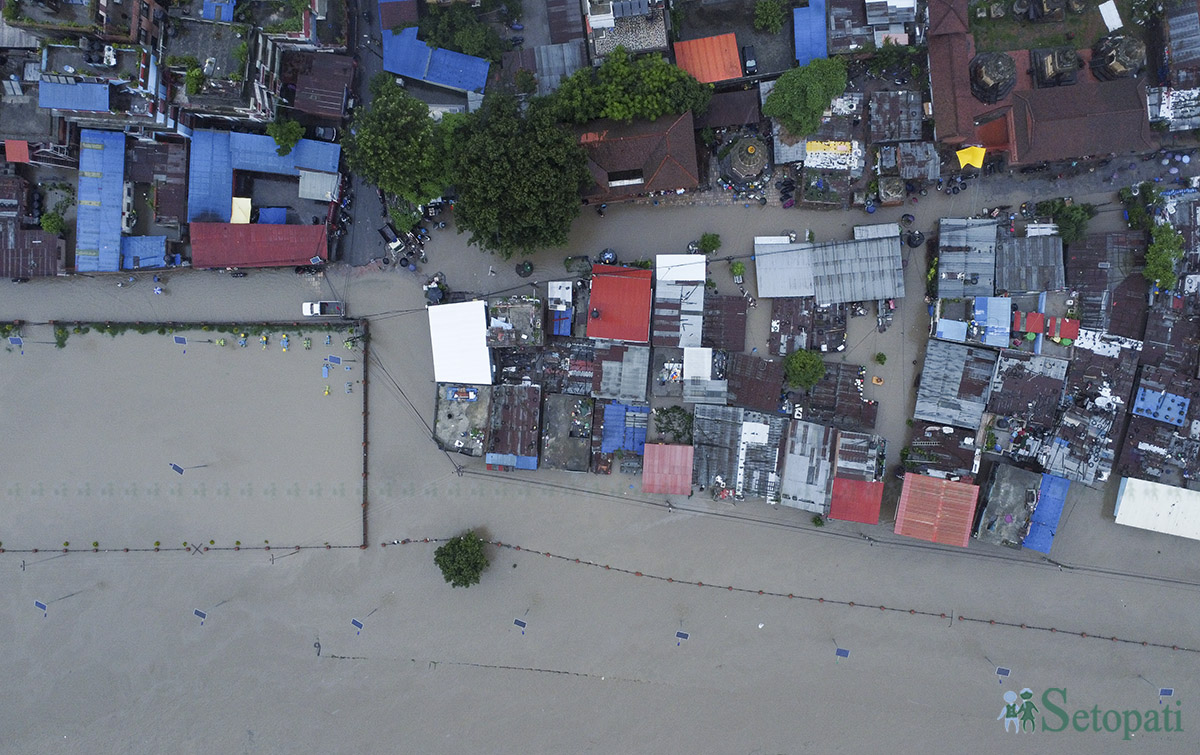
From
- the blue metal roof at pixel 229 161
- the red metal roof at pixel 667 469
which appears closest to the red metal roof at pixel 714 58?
the blue metal roof at pixel 229 161

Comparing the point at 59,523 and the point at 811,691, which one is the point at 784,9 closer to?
the point at 811,691

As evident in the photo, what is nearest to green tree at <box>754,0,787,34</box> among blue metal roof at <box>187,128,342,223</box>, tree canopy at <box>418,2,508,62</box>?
tree canopy at <box>418,2,508,62</box>

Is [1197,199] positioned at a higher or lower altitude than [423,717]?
higher

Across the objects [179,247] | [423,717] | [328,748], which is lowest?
[328,748]

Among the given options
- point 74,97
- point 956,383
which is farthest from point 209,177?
point 956,383

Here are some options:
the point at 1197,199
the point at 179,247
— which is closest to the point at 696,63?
the point at 1197,199
